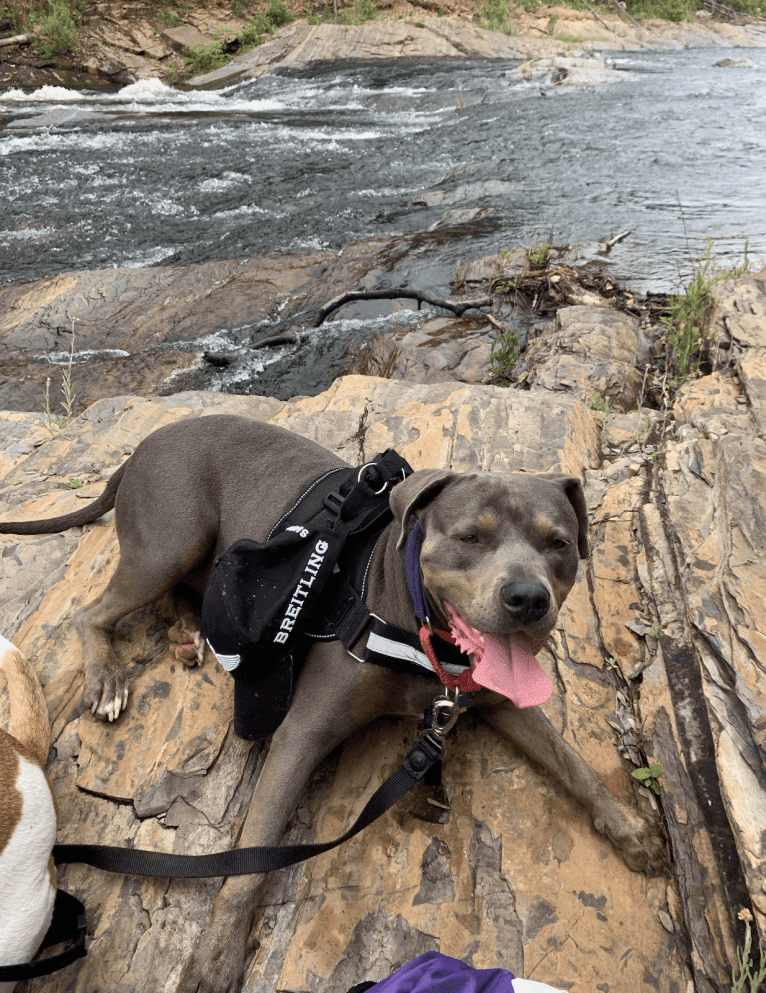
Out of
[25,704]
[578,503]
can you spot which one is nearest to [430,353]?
[578,503]

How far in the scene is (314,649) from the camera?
2.65m

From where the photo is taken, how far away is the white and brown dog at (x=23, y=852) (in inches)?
76.0

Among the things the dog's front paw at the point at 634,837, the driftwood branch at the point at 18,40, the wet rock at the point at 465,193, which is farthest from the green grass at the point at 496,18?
the dog's front paw at the point at 634,837

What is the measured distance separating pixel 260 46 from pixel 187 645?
3094 cm

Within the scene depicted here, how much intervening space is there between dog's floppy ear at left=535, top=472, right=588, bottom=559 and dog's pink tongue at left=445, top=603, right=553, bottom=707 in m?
0.52

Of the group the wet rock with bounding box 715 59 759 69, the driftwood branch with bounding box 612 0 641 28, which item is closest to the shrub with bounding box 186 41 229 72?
the wet rock with bounding box 715 59 759 69

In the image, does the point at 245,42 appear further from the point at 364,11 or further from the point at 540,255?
the point at 540,255

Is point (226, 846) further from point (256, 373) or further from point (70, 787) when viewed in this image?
point (256, 373)

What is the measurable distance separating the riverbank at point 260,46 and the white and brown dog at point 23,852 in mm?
26243

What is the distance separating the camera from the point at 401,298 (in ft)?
25.5

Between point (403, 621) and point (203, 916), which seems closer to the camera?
point (203, 916)

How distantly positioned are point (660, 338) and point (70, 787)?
5.80 m

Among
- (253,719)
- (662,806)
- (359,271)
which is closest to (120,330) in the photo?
(359,271)

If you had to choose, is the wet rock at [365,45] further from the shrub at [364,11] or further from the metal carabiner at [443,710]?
the metal carabiner at [443,710]
